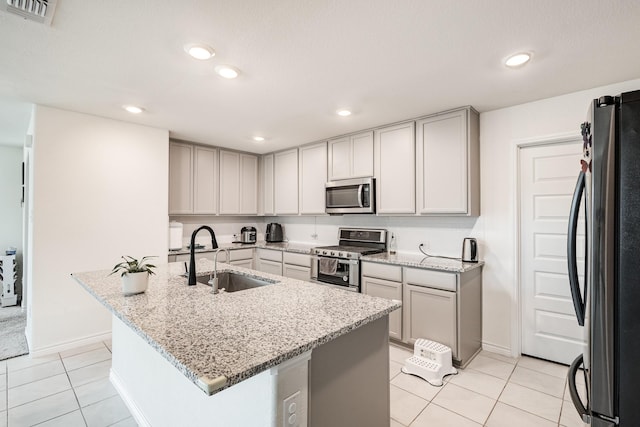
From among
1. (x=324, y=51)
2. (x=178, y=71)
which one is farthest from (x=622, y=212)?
(x=178, y=71)

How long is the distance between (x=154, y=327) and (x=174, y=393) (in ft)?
1.84

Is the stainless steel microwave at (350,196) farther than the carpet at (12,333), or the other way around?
the stainless steel microwave at (350,196)

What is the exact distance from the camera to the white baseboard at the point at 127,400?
192 centimetres

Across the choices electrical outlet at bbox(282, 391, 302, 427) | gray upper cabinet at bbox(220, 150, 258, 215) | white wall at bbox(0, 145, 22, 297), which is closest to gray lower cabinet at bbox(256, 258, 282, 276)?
gray upper cabinet at bbox(220, 150, 258, 215)

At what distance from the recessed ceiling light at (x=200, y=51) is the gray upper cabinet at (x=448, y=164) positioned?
2174 mm

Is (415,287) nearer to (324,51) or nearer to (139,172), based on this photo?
(324,51)

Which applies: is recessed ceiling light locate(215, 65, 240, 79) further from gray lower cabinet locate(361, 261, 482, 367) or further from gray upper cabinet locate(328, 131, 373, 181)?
gray lower cabinet locate(361, 261, 482, 367)

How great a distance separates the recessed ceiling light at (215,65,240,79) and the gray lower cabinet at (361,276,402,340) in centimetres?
232

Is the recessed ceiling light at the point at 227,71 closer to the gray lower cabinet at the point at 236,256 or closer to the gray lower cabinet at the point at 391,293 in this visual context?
the gray lower cabinet at the point at 391,293

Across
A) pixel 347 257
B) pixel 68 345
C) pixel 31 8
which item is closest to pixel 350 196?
pixel 347 257

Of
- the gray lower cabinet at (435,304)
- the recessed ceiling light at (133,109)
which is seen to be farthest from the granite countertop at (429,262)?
the recessed ceiling light at (133,109)

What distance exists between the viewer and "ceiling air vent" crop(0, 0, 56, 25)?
4.87 feet

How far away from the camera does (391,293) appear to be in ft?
10.2

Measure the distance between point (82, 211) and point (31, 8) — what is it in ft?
7.05
